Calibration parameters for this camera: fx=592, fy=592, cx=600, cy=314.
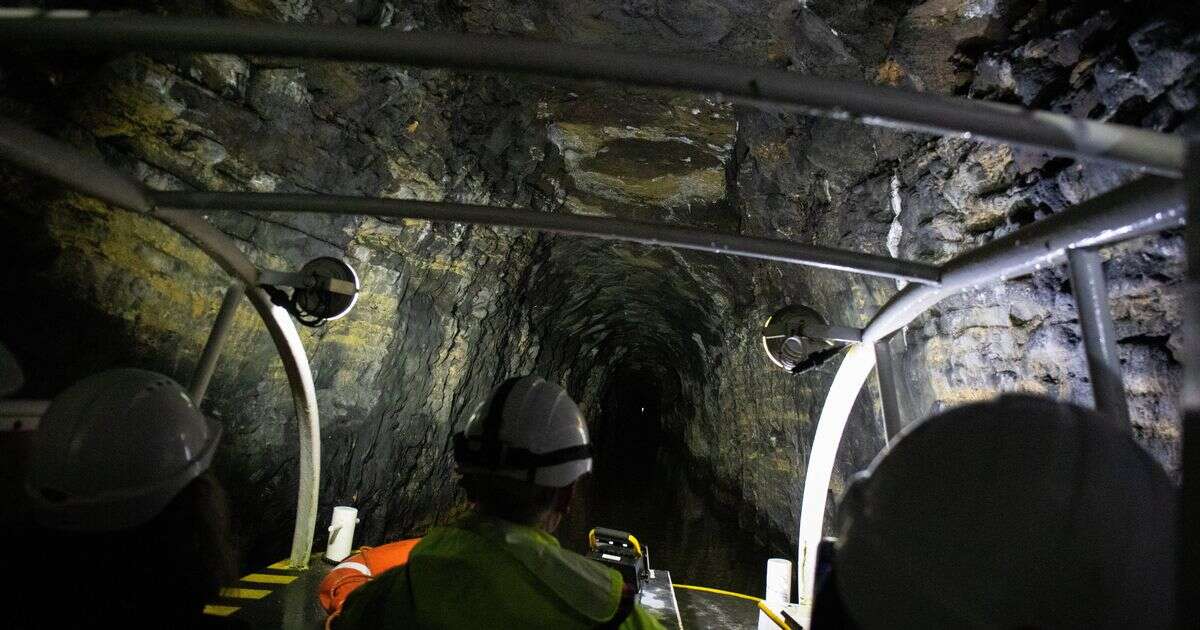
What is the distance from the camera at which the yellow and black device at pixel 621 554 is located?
368 centimetres

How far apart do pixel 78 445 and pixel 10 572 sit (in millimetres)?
290

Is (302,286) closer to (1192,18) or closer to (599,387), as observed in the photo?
(1192,18)

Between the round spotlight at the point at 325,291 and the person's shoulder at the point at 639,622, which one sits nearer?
the person's shoulder at the point at 639,622

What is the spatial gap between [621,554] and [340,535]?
7.18 ft

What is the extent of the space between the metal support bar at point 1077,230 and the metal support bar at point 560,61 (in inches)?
4.8

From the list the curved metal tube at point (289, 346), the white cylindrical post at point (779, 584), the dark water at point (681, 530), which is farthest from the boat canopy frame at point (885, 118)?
the dark water at point (681, 530)

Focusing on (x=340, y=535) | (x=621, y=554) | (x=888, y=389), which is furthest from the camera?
(x=340, y=535)

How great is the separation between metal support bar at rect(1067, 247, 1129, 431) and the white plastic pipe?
137 cm

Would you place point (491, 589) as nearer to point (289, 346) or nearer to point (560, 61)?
point (560, 61)

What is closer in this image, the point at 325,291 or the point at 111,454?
the point at 111,454

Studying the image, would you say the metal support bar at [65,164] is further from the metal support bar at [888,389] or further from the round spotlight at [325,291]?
the metal support bar at [888,389]

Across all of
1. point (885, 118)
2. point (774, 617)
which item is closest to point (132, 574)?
point (885, 118)

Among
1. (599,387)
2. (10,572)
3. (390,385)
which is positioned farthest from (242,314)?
(599,387)

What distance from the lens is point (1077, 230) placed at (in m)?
1.38
